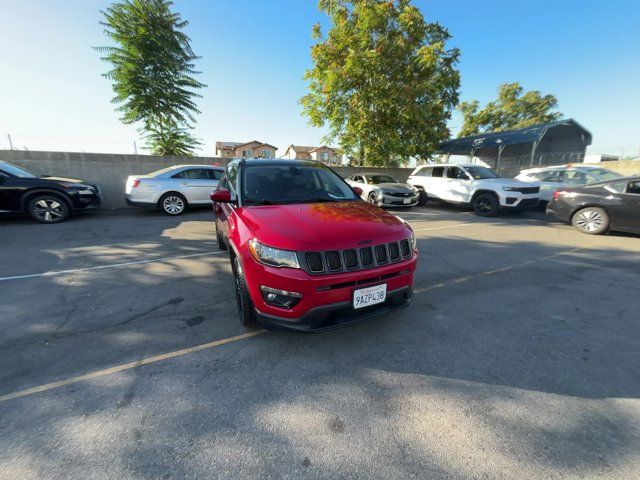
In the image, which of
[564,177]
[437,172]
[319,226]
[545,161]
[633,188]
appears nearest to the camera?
[319,226]

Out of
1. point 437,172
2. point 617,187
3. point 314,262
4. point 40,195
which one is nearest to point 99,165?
point 40,195

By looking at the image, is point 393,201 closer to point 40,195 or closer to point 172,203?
point 172,203

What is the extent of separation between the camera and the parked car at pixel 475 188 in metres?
8.63

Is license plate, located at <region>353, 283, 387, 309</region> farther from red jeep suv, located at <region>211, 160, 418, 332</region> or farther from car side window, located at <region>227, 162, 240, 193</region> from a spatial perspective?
car side window, located at <region>227, 162, 240, 193</region>

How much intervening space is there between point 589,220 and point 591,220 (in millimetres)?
36

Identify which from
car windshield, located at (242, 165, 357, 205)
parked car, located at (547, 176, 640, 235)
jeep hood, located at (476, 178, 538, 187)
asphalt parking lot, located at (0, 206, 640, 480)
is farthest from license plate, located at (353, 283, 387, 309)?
jeep hood, located at (476, 178, 538, 187)

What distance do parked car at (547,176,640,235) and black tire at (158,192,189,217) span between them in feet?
34.9

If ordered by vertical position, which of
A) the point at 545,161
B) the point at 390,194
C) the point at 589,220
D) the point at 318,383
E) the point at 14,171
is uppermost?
the point at 545,161

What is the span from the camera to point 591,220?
682 cm

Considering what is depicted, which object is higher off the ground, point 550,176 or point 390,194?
point 550,176

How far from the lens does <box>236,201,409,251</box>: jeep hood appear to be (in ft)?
7.52

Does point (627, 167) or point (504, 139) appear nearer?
point (627, 167)

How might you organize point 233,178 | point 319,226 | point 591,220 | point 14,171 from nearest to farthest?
point 319,226 < point 233,178 < point 591,220 < point 14,171

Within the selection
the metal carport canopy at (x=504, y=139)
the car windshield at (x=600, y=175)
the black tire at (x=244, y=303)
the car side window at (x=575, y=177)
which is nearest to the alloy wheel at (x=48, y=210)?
the black tire at (x=244, y=303)
